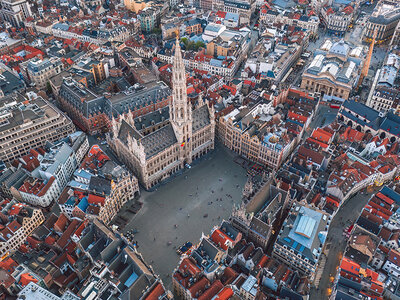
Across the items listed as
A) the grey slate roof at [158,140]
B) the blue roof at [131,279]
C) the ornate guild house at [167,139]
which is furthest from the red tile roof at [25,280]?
the grey slate roof at [158,140]

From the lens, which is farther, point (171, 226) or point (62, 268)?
point (171, 226)

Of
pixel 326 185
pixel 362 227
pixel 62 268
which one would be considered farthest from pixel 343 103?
pixel 62 268

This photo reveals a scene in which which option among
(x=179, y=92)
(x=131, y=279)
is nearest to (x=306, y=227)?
(x=131, y=279)

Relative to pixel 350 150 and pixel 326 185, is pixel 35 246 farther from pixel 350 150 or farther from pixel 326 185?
pixel 350 150

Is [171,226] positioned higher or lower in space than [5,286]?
lower

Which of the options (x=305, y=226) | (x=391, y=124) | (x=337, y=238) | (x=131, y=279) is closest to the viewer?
(x=131, y=279)

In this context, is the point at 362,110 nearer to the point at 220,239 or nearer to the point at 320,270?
the point at 320,270

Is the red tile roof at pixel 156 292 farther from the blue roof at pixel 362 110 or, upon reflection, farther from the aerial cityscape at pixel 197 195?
the blue roof at pixel 362 110
